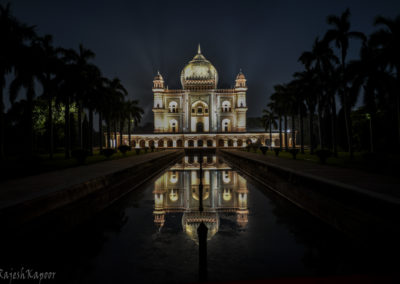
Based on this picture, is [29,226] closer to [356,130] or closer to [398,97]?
[398,97]

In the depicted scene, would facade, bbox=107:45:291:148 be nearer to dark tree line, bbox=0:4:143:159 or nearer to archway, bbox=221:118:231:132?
archway, bbox=221:118:231:132

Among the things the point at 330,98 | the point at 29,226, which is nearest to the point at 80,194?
the point at 29,226

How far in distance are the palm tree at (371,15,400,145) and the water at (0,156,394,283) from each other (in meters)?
15.9

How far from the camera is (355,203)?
20.1 ft

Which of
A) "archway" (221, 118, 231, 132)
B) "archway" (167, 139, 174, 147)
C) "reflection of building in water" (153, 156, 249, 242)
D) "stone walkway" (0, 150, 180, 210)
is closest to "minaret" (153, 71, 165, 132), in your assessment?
"archway" (167, 139, 174, 147)

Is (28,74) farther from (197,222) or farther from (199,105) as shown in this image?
(199,105)

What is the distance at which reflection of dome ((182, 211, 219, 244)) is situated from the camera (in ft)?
18.1

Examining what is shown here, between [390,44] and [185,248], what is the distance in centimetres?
2030

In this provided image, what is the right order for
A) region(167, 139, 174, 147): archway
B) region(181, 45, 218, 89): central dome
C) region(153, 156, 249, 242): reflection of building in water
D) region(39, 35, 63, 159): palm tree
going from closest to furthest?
region(153, 156, 249, 242): reflection of building in water
region(39, 35, 63, 159): palm tree
region(167, 139, 174, 147): archway
region(181, 45, 218, 89): central dome

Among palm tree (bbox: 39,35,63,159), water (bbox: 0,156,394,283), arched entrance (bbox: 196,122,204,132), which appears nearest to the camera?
water (bbox: 0,156,394,283)

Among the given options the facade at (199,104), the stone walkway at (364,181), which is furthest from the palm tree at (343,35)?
the facade at (199,104)

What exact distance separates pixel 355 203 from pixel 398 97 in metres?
15.6

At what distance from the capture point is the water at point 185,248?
395 cm

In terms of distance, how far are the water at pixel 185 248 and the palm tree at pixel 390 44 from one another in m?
15.9
